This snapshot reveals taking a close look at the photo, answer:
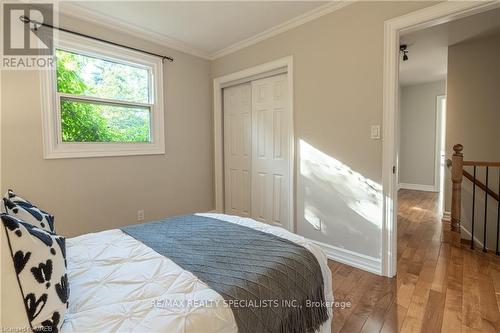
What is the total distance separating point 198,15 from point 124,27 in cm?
86

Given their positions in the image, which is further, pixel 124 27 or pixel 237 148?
pixel 237 148

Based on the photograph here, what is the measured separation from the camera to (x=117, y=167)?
9.24ft

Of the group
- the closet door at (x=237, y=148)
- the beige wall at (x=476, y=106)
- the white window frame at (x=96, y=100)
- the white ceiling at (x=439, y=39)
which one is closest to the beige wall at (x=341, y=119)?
the closet door at (x=237, y=148)

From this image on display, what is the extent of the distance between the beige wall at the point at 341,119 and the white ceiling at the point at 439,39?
116 centimetres

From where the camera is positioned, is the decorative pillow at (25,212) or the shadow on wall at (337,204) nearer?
the decorative pillow at (25,212)

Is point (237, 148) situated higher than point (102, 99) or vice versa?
point (102, 99)

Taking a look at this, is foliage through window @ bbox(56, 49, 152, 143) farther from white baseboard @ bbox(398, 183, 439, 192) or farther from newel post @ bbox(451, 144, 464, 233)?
white baseboard @ bbox(398, 183, 439, 192)

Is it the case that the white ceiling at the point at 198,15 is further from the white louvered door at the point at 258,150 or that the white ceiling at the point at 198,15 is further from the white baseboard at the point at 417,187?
the white baseboard at the point at 417,187

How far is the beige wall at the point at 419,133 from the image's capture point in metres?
5.74

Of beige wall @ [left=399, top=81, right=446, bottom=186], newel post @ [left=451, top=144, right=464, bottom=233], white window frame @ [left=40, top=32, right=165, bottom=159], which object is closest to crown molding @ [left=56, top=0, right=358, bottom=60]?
white window frame @ [left=40, top=32, right=165, bottom=159]

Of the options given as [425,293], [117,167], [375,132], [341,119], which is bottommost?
[425,293]

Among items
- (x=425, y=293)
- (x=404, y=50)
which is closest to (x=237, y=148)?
(x=425, y=293)

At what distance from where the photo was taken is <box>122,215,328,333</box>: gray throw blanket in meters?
1.02

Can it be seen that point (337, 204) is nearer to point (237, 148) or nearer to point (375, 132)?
point (375, 132)
